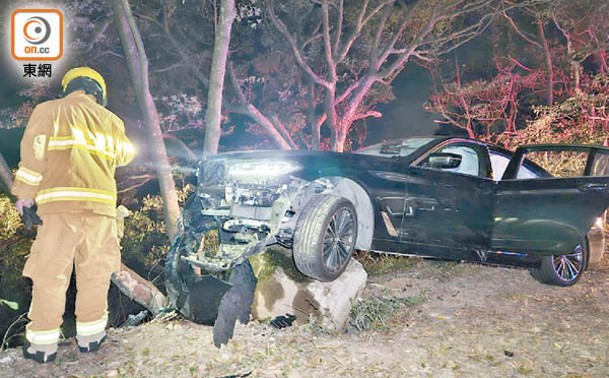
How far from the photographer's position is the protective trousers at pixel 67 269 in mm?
3127

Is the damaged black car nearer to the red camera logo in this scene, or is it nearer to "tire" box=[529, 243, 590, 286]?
"tire" box=[529, 243, 590, 286]

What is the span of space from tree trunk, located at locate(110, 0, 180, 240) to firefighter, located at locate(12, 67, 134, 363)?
16.8ft

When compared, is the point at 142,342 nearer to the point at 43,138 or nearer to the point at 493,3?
the point at 43,138

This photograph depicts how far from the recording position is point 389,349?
3527 mm

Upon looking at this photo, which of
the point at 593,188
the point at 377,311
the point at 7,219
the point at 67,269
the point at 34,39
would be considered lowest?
the point at 7,219

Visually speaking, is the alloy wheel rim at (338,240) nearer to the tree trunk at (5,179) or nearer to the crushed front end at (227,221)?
the crushed front end at (227,221)

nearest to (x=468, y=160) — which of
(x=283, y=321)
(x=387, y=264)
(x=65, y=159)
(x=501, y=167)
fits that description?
(x=501, y=167)

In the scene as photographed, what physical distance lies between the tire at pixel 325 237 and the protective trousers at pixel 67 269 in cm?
147

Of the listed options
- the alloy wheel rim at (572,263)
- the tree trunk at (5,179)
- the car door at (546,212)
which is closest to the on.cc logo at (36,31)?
the tree trunk at (5,179)

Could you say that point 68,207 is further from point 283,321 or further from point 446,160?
point 446,160

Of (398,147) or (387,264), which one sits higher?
(398,147)

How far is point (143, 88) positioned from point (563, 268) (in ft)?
24.0

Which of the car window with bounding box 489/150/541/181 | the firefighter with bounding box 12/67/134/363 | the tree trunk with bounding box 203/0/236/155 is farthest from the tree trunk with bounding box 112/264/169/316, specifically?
the car window with bounding box 489/150/541/181

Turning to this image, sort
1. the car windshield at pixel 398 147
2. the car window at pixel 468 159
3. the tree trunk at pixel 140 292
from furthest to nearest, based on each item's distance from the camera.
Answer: the tree trunk at pixel 140 292, the car window at pixel 468 159, the car windshield at pixel 398 147
